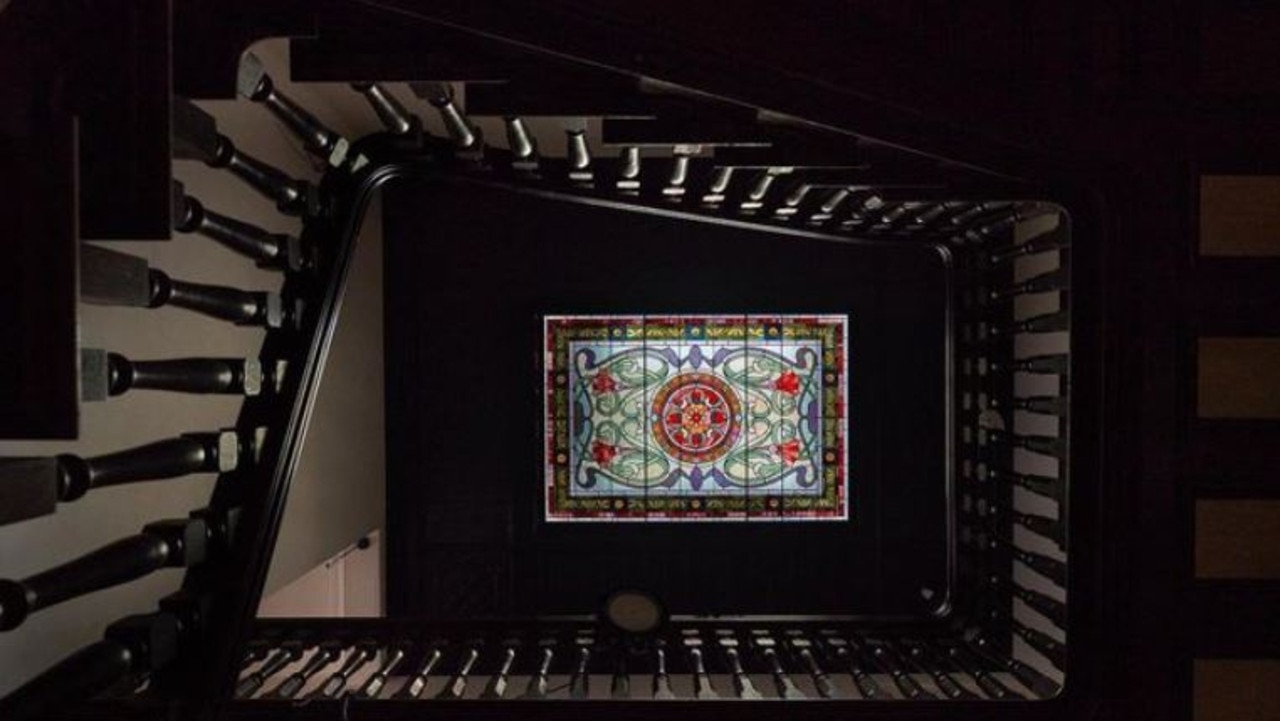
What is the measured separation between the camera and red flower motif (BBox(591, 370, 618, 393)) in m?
4.74

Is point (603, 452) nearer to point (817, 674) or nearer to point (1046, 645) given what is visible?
point (817, 674)

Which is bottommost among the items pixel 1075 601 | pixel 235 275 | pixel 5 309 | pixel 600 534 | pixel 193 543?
pixel 600 534

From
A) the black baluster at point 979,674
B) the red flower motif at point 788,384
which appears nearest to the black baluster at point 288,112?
the black baluster at point 979,674

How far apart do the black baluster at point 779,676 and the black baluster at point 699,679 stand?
0.53 feet

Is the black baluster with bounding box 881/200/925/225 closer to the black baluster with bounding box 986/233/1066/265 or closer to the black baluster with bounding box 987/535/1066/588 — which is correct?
the black baluster with bounding box 986/233/1066/265

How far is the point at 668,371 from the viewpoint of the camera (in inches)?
188

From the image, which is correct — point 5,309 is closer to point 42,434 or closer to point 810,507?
point 42,434

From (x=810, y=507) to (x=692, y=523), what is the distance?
0.58 meters

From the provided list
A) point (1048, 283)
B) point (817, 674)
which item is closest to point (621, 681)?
point (817, 674)

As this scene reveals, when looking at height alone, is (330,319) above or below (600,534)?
above

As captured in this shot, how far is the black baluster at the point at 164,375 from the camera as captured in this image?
4.28 feet

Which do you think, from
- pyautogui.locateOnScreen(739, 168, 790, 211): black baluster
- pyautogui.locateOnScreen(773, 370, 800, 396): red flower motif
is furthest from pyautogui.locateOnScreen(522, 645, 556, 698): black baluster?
pyautogui.locateOnScreen(773, 370, 800, 396): red flower motif

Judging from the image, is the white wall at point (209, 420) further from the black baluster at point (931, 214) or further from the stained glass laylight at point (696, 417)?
the black baluster at point (931, 214)

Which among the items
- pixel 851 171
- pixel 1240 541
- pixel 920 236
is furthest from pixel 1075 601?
pixel 920 236
